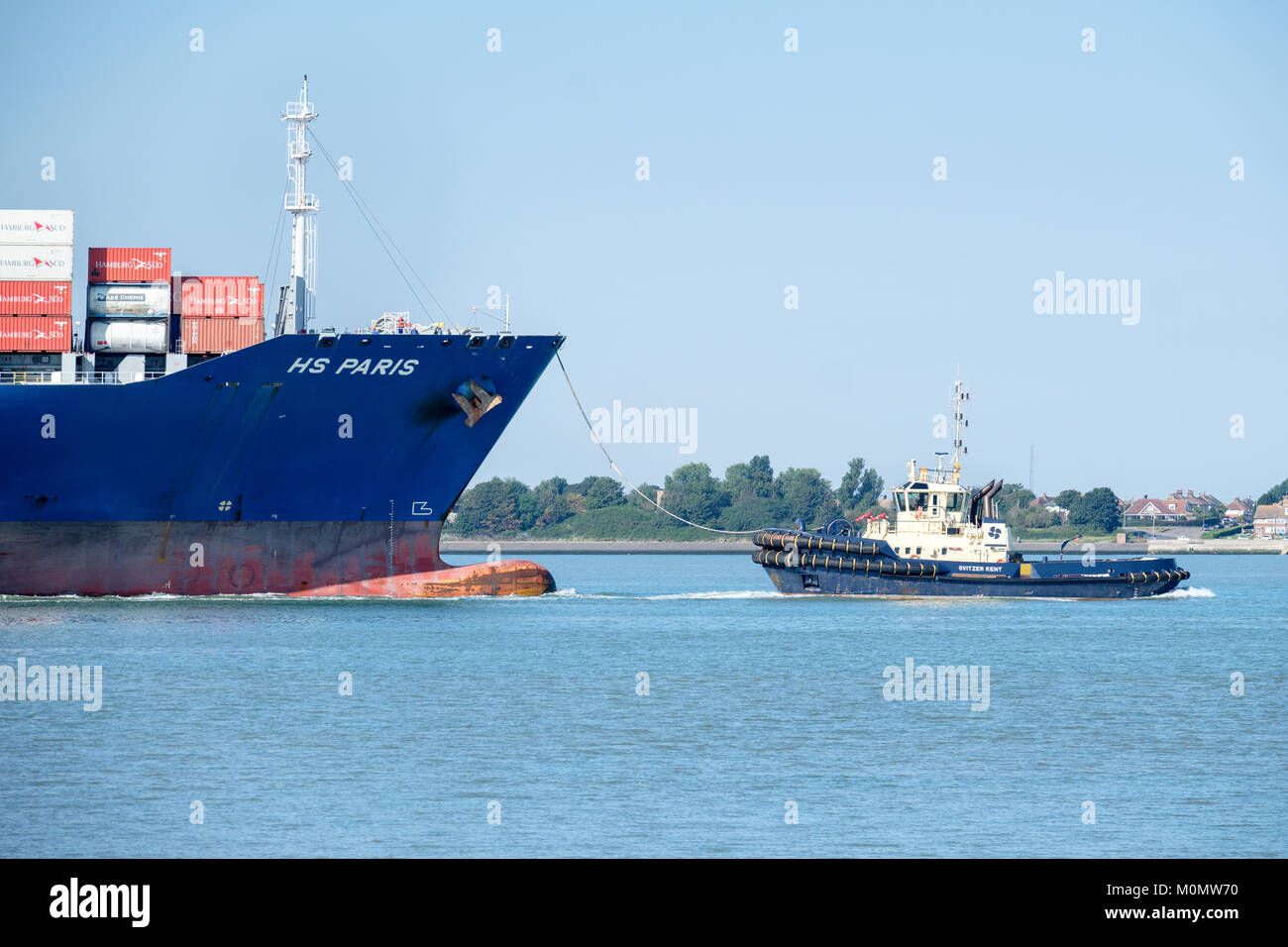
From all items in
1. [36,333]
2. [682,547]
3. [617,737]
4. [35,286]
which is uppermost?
[35,286]

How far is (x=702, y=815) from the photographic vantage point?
56.2 feet

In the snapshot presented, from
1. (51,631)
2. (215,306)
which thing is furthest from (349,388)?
(51,631)

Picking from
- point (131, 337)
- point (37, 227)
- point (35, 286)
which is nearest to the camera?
point (35, 286)

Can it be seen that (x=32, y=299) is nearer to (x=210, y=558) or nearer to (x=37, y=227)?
(x=37, y=227)

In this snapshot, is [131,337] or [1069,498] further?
[1069,498]

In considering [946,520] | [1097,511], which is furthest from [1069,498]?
[946,520]

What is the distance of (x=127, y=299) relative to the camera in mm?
39719

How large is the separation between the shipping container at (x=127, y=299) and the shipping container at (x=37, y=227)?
5.43 ft

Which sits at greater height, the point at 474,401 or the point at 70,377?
the point at 70,377

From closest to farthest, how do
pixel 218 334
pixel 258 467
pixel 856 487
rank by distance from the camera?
1. pixel 258 467
2. pixel 218 334
3. pixel 856 487

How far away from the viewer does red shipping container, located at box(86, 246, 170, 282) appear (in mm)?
39594

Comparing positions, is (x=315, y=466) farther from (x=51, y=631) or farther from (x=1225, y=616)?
(x=1225, y=616)

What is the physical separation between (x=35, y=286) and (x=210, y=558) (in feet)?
28.7
